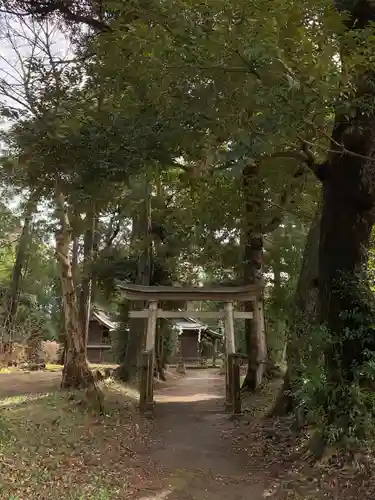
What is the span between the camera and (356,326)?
6.32 meters

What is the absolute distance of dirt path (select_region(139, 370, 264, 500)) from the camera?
577 cm

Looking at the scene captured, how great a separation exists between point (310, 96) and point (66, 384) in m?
9.33

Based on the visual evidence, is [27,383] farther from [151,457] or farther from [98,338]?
[98,338]

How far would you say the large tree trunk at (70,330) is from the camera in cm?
1120

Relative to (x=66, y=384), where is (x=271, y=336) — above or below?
above

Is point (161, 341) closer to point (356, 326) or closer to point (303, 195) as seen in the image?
point (303, 195)

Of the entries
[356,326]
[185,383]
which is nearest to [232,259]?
[185,383]

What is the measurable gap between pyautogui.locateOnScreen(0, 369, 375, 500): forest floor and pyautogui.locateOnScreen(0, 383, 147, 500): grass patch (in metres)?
0.01

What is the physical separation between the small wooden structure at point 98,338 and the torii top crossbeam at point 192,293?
17.8 meters

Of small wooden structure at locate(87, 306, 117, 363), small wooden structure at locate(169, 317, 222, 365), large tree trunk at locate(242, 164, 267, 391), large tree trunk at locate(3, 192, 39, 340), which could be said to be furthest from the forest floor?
small wooden structure at locate(169, 317, 222, 365)

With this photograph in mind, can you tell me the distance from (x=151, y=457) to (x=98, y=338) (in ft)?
77.8

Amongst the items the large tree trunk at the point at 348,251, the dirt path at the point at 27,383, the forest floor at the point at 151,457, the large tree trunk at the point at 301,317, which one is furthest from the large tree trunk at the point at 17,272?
the large tree trunk at the point at 348,251

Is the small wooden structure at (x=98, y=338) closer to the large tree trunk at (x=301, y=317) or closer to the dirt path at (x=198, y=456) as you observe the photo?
the dirt path at (x=198, y=456)

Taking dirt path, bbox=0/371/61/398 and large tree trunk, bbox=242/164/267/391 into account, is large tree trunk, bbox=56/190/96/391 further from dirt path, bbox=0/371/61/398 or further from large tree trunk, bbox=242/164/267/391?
large tree trunk, bbox=242/164/267/391
